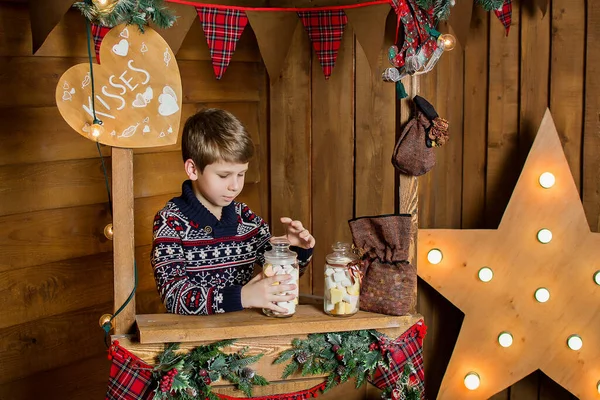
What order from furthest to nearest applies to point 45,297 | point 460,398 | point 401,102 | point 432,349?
1. point 432,349
2. point 460,398
3. point 45,297
4. point 401,102

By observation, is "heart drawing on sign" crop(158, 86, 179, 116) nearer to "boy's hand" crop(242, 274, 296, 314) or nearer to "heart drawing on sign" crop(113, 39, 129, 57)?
"heart drawing on sign" crop(113, 39, 129, 57)

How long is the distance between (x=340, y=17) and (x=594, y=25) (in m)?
0.80

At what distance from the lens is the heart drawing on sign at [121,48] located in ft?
6.53

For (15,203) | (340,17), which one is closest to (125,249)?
(15,203)

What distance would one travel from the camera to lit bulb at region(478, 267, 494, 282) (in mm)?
2652

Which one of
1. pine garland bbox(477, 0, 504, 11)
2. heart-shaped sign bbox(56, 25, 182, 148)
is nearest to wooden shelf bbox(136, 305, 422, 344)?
heart-shaped sign bbox(56, 25, 182, 148)

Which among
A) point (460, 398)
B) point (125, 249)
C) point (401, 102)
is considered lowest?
point (460, 398)

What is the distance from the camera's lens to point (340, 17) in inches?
103

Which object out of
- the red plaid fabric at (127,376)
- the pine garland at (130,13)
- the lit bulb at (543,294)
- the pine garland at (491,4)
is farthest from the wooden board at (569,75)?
the red plaid fabric at (127,376)

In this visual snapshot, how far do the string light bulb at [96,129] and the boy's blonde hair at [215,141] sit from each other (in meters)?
0.32

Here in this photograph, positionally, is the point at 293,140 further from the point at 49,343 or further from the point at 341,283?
the point at 49,343

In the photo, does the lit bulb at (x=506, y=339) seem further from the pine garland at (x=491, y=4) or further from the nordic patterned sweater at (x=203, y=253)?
the pine garland at (x=491, y=4)

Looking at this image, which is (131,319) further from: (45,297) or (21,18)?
(21,18)

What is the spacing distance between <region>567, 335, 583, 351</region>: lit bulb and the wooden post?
4.57ft
